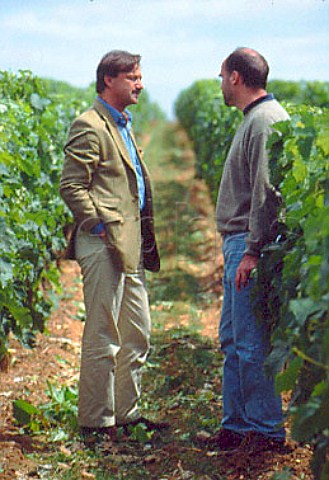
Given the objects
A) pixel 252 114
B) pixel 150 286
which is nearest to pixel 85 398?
pixel 252 114

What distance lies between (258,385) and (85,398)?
1.05 m

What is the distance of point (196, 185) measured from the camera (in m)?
16.4

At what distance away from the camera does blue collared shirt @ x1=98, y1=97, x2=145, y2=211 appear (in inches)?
184

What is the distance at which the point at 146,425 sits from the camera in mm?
4832

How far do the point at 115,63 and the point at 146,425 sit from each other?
218 cm

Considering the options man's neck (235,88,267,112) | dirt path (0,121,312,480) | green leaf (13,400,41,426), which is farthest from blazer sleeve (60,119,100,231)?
dirt path (0,121,312,480)

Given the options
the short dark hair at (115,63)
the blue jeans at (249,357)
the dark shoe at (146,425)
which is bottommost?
the dark shoe at (146,425)

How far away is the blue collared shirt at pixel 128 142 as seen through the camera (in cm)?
466

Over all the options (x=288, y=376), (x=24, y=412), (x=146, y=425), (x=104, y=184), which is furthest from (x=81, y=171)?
(x=288, y=376)

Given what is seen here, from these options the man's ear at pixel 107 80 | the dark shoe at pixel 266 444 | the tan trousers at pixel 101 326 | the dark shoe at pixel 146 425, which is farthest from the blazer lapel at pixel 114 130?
the dark shoe at pixel 266 444

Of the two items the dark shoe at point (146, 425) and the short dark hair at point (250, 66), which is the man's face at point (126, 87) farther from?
the dark shoe at point (146, 425)

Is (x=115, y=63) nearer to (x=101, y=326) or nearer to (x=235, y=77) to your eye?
(x=235, y=77)

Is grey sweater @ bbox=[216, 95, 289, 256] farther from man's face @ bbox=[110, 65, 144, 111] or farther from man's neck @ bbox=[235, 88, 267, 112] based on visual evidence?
man's face @ bbox=[110, 65, 144, 111]

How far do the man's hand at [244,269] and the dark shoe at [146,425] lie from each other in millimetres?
1130
